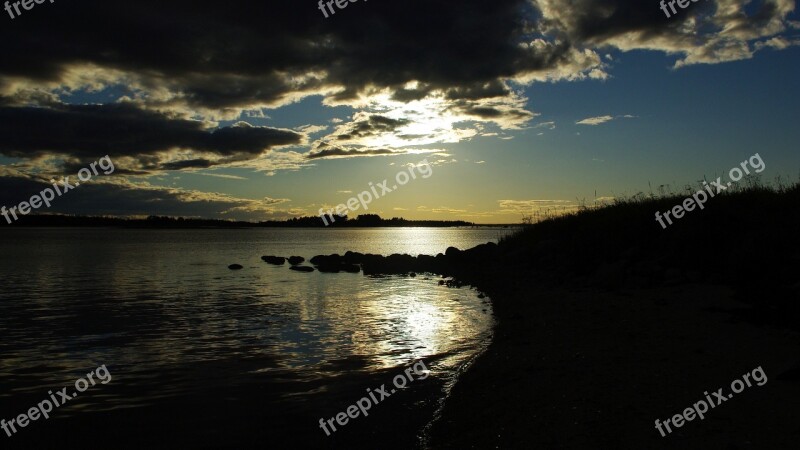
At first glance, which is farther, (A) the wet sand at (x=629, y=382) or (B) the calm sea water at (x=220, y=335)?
(B) the calm sea water at (x=220, y=335)

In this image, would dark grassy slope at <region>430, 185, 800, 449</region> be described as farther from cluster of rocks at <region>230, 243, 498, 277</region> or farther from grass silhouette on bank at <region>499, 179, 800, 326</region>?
cluster of rocks at <region>230, 243, 498, 277</region>

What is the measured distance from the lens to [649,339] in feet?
36.1

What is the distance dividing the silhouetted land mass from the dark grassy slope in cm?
3

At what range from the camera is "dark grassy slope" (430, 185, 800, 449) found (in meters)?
6.76

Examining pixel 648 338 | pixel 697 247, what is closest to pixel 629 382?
pixel 648 338

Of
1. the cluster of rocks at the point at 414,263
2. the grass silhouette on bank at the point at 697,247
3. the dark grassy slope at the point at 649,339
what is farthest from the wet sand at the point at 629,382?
the cluster of rocks at the point at 414,263

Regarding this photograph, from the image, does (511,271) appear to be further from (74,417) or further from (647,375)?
(74,417)

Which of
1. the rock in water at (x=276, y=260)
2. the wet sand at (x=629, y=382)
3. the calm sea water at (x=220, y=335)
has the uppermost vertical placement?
the rock in water at (x=276, y=260)

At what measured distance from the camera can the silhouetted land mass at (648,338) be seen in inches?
267

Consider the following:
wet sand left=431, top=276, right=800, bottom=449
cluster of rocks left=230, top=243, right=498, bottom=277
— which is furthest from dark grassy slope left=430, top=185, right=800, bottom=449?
cluster of rocks left=230, top=243, right=498, bottom=277

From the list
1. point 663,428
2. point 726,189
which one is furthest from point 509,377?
point 726,189

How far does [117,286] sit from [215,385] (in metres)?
23.6

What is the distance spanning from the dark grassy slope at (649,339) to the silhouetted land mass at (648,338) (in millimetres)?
32

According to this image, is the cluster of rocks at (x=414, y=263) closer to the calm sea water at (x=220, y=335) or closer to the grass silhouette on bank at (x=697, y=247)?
the calm sea water at (x=220, y=335)
